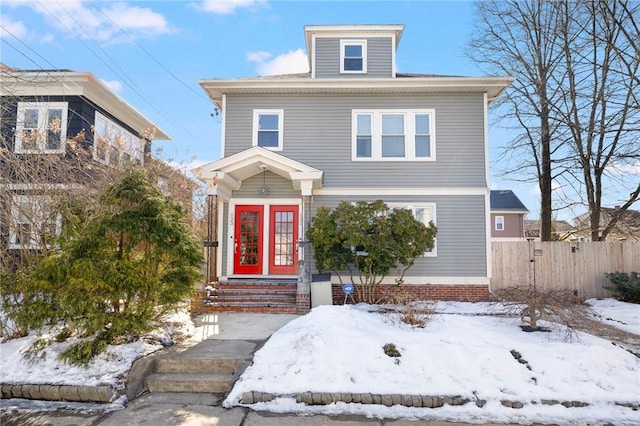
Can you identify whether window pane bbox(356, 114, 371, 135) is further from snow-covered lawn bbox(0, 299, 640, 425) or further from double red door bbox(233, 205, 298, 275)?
snow-covered lawn bbox(0, 299, 640, 425)

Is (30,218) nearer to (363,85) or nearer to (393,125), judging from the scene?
(363,85)

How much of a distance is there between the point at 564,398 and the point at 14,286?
308 inches

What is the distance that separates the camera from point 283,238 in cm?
1091

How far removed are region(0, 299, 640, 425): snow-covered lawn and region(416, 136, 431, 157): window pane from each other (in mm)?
5920

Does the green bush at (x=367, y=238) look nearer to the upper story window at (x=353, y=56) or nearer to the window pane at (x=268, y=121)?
the window pane at (x=268, y=121)

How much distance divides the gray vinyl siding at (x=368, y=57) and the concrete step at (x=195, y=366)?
9023mm

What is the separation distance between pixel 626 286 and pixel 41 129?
15670 millimetres

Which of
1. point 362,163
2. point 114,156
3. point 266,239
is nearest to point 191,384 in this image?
point 266,239

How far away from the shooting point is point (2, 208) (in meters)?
6.22

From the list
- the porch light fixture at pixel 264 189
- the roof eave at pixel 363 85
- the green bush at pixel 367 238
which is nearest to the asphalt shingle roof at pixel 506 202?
the roof eave at pixel 363 85

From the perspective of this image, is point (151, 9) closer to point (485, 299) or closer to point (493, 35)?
point (485, 299)

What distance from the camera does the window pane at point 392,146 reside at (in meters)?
10.8

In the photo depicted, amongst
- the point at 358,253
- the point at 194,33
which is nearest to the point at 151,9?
the point at 194,33

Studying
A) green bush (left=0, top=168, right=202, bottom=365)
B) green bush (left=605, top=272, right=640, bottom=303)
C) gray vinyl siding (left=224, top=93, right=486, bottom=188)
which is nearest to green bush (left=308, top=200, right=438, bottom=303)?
gray vinyl siding (left=224, top=93, right=486, bottom=188)
